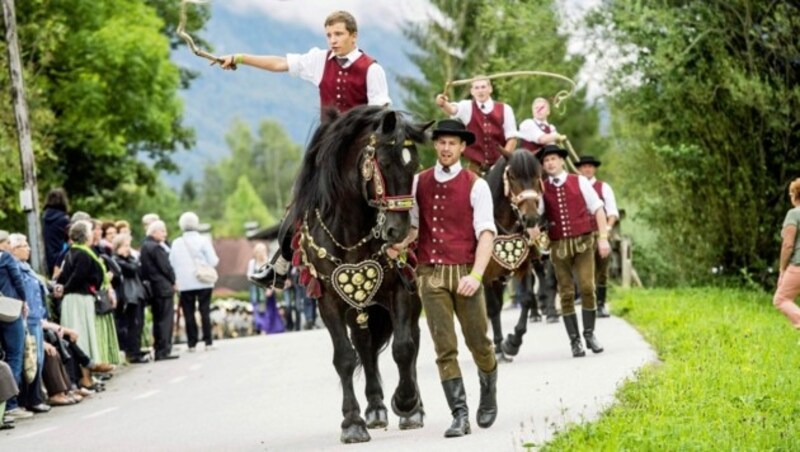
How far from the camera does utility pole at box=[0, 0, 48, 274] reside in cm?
2289

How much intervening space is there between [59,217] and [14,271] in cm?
549

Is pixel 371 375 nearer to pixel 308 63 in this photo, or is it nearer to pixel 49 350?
pixel 308 63

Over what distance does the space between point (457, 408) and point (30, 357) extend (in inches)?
253

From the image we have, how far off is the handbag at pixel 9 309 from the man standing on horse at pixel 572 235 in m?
5.42

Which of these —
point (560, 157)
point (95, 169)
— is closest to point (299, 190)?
point (560, 157)

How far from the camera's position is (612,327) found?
20797 mm

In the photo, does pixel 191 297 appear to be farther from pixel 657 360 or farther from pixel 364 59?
pixel 364 59

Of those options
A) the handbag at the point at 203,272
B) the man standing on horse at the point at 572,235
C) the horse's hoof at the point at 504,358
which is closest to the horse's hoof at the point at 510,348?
the horse's hoof at the point at 504,358

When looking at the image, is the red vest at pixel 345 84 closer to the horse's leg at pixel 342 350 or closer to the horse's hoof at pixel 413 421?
the horse's leg at pixel 342 350

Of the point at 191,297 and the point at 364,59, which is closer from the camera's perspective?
the point at 364,59

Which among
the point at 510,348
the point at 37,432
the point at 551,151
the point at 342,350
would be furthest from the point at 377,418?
the point at 551,151

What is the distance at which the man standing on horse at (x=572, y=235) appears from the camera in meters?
17.1

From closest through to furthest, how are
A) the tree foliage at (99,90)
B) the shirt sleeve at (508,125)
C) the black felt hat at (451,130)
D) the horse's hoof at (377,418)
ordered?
the black felt hat at (451,130), the horse's hoof at (377,418), the shirt sleeve at (508,125), the tree foliage at (99,90)

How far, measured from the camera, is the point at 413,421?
11742 millimetres
